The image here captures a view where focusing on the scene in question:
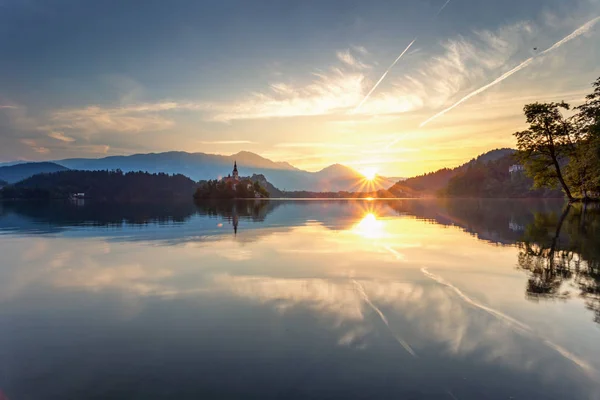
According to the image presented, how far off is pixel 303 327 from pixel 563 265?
16472 mm

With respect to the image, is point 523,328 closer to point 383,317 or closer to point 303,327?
point 383,317

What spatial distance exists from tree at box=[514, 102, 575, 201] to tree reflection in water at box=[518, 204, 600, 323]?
4429 centimetres

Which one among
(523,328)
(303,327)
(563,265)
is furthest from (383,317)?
(563,265)

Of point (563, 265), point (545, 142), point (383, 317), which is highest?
point (545, 142)

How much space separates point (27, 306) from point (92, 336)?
540 centimetres

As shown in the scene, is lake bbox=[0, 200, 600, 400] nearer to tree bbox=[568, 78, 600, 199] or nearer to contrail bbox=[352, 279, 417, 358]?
contrail bbox=[352, 279, 417, 358]

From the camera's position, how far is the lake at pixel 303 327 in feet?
26.2

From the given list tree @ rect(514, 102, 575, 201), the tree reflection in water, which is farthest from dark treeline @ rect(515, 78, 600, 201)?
the tree reflection in water

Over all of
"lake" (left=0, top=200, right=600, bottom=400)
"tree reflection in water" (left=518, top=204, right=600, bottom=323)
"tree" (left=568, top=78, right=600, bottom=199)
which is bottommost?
"lake" (left=0, top=200, right=600, bottom=400)

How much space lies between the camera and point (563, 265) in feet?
63.4

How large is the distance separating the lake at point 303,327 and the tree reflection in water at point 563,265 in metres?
0.14

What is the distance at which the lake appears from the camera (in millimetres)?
7996

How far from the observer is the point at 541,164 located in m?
70.1

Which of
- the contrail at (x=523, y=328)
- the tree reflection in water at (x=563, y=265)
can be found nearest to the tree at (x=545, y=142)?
the tree reflection in water at (x=563, y=265)
